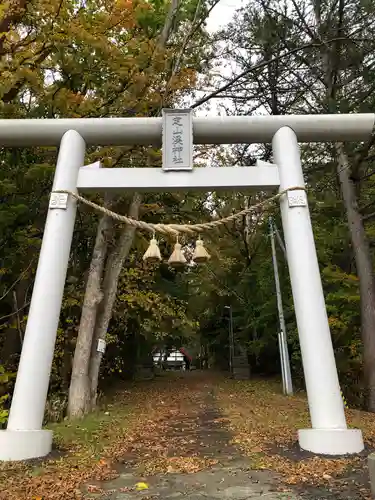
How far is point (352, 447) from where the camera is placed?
4609 millimetres

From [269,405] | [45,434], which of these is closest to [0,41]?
[45,434]

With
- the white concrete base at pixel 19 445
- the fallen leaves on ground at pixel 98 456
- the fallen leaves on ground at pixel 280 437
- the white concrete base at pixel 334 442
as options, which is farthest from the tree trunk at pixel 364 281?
the white concrete base at pixel 19 445

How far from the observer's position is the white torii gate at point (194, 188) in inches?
188

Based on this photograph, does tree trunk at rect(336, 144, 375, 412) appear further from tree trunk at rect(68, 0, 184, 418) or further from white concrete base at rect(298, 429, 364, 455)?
white concrete base at rect(298, 429, 364, 455)

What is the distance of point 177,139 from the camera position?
597cm

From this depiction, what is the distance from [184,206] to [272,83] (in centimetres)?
418

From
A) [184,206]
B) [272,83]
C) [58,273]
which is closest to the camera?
[58,273]

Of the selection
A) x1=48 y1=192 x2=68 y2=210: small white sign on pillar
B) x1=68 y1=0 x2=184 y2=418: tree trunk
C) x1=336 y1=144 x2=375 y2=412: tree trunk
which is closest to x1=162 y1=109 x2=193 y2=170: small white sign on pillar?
x1=48 y1=192 x2=68 y2=210: small white sign on pillar

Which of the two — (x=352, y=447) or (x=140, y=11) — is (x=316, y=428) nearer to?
(x=352, y=447)

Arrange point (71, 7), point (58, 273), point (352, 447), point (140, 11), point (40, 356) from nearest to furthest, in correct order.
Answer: point (352, 447) < point (40, 356) < point (58, 273) < point (71, 7) < point (140, 11)

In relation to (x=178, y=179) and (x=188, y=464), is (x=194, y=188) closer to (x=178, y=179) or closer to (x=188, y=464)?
(x=178, y=179)

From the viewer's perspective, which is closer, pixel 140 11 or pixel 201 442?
pixel 201 442

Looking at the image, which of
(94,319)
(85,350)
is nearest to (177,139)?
(94,319)

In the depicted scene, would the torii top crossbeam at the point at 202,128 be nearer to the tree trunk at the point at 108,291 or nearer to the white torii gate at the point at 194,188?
the white torii gate at the point at 194,188
